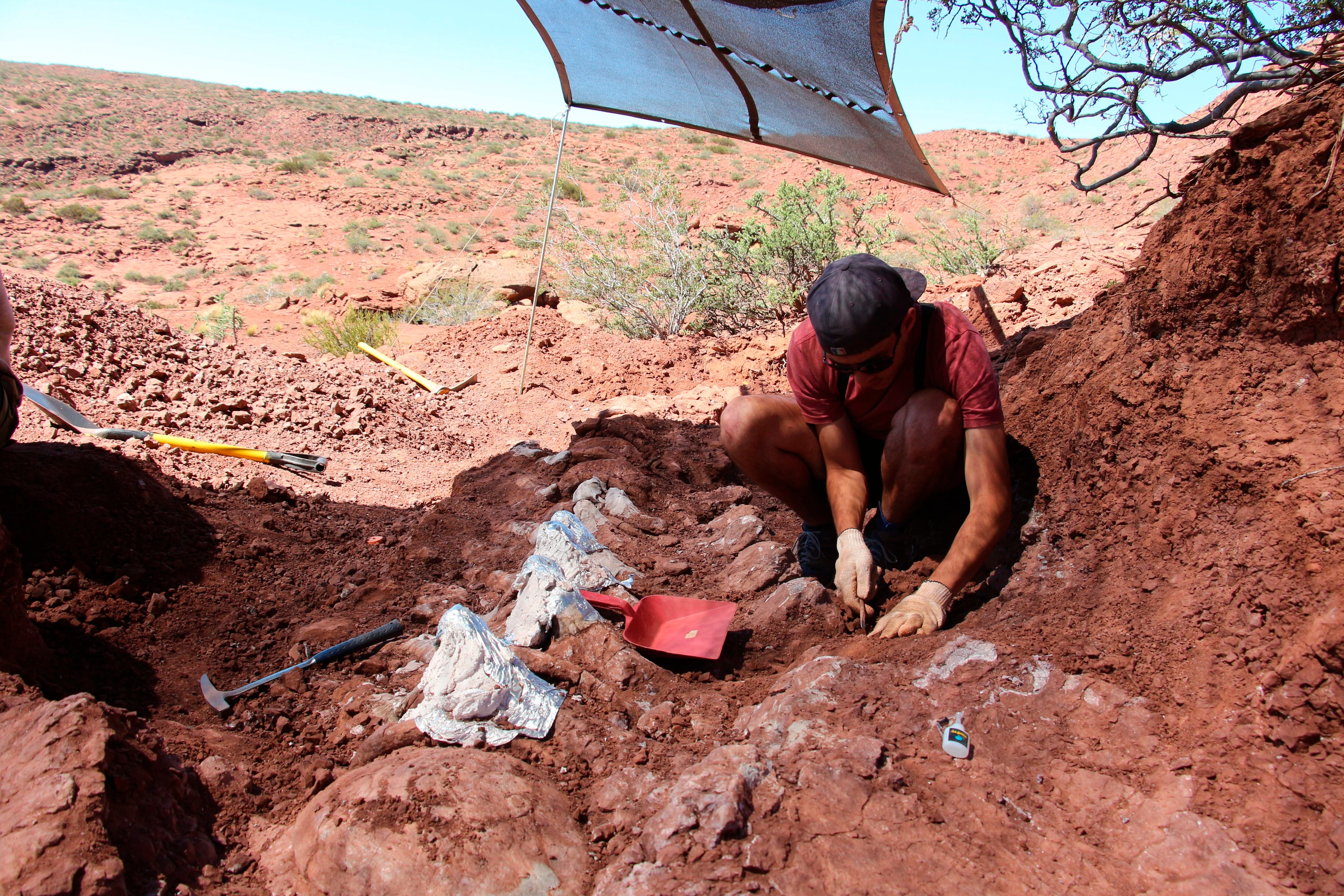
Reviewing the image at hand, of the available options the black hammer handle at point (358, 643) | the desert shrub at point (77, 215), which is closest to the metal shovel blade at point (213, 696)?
the black hammer handle at point (358, 643)

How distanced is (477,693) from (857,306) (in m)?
1.34

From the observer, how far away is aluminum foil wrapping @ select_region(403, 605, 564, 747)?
1.69 m

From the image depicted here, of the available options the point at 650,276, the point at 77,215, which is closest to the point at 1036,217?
the point at 650,276

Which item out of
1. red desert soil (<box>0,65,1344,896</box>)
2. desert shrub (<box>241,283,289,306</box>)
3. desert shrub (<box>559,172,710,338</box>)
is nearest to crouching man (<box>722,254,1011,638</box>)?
red desert soil (<box>0,65,1344,896</box>)

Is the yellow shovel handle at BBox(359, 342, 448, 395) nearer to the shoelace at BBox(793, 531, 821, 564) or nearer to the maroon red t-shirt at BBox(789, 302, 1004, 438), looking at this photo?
the shoelace at BBox(793, 531, 821, 564)

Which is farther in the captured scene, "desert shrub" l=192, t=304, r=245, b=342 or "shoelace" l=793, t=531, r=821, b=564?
"desert shrub" l=192, t=304, r=245, b=342

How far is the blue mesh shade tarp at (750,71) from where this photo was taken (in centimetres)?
436

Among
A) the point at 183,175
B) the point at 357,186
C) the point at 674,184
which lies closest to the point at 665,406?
the point at 674,184

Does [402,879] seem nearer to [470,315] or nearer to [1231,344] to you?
[1231,344]

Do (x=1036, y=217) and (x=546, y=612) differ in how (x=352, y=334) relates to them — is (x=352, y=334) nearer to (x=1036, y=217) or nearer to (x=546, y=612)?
(x=546, y=612)

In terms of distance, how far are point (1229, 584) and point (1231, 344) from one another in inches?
26.9

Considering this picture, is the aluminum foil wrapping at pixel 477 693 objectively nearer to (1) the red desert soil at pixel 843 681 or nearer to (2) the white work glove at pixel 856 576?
(1) the red desert soil at pixel 843 681

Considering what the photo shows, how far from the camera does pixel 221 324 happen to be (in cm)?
1098

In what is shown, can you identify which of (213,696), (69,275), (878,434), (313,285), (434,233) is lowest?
(213,696)
